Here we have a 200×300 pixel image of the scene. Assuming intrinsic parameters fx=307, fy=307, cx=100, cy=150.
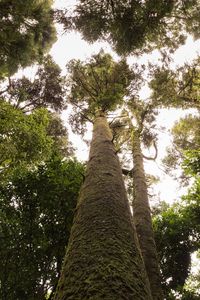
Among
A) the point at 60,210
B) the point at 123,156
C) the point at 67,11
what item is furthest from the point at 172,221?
the point at 67,11

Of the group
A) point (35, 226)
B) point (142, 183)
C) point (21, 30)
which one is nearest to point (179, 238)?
point (142, 183)

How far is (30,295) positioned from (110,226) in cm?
378

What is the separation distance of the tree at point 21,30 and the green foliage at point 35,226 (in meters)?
5.77

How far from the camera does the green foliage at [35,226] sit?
20.0ft

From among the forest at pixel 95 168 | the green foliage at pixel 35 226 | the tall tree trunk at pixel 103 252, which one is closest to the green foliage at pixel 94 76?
the forest at pixel 95 168

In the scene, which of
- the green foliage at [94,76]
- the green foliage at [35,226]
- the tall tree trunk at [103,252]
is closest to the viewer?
the tall tree trunk at [103,252]

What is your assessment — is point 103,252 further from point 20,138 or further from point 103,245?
point 20,138

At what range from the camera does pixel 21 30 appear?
38.1 feet

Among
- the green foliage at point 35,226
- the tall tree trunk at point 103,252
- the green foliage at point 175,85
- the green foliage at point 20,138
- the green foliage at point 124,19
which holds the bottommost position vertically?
the tall tree trunk at point 103,252

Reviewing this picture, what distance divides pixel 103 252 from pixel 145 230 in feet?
16.4

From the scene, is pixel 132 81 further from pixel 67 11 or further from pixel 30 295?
pixel 30 295

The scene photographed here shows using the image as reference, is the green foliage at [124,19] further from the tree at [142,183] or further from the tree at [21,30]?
the tree at [142,183]

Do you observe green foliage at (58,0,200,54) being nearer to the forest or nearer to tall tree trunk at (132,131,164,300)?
the forest

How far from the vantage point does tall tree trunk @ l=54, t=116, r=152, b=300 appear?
2.34m
